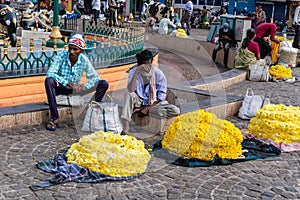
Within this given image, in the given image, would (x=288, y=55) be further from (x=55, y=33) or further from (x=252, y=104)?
(x=55, y=33)

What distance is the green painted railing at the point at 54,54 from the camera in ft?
25.9

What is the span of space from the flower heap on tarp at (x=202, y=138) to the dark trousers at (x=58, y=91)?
1390 mm

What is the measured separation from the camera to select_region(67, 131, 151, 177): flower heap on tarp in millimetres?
4910

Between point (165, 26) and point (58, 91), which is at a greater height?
point (165, 26)

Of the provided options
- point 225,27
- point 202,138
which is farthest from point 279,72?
point 202,138

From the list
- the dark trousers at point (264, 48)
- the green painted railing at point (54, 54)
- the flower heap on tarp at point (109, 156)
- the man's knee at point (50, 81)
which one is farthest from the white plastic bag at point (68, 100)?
the dark trousers at point (264, 48)

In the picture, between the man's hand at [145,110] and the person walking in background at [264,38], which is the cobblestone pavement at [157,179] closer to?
the man's hand at [145,110]

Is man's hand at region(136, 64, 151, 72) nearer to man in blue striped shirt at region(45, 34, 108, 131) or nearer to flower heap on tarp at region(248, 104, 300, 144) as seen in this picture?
man in blue striped shirt at region(45, 34, 108, 131)

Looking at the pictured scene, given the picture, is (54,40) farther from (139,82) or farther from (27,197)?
(27,197)

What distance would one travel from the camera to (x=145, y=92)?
6570 mm

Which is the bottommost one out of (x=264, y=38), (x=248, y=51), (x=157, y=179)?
(x=157, y=179)

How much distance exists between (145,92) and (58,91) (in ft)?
4.33

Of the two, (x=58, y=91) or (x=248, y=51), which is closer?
(x=58, y=91)

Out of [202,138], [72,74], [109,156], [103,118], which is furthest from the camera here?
[72,74]
